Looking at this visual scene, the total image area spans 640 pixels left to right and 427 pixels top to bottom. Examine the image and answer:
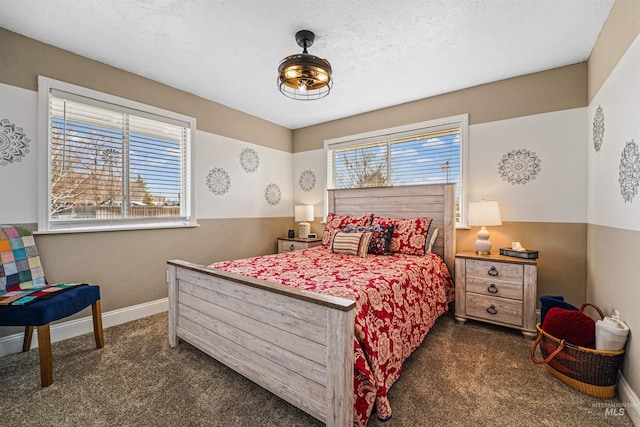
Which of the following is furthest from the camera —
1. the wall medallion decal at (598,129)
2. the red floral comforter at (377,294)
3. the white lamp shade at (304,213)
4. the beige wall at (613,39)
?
the white lamp shade at (304,213)

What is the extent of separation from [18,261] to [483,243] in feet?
13.1

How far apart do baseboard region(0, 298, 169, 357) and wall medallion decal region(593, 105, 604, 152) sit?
436cm

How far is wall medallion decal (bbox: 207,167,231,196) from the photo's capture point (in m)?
3.61

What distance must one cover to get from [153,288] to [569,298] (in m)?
4.25

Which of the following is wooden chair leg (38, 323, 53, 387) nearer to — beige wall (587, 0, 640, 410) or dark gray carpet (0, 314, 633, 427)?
dark gray carpet (0, 314, 633, 427)

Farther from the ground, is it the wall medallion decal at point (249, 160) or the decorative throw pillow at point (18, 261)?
the wall medallion decal at point (249, 160)

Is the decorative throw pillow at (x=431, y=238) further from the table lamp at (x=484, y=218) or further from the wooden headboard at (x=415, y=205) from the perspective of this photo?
the table lamp at (x=484, y=218)

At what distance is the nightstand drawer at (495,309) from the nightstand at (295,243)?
207 centimetres

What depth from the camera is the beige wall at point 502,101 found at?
270 cm

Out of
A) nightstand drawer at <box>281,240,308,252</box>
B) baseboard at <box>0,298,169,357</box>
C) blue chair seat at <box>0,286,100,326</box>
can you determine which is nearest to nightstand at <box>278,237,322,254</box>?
nightstand drawer at <box>281,240,308,252</box>

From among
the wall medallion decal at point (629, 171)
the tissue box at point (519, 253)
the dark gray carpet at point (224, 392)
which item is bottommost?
the dark gray carpet at point (224, 392)

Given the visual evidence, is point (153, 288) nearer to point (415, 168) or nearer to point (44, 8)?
point (44, 8)

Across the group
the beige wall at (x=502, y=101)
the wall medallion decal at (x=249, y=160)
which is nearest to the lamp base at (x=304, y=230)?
the wall medallion decal at (x=249, y=160)

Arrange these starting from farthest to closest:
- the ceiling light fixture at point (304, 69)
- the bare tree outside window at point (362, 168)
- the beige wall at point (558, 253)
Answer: the bare tree outside window at point (362, 168)
the beige wall at point (558, 253)
the ceiling light fixture at point (304, 69)
